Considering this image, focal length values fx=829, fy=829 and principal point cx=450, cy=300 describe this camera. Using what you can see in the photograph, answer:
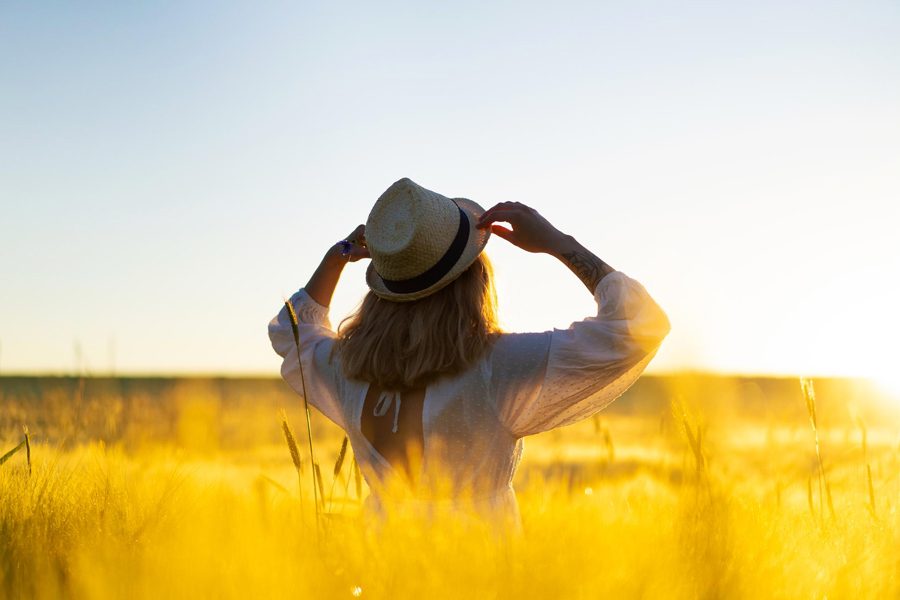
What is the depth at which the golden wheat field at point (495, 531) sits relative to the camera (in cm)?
131

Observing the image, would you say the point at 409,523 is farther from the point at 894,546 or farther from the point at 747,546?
the point at 894,546

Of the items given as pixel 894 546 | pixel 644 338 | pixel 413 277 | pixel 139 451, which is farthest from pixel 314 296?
pixel 894 546


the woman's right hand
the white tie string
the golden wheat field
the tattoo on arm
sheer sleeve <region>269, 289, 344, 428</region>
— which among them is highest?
the woman's right hand

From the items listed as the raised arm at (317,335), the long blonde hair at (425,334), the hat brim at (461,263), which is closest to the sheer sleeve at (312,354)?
the raised arm at (317,335)

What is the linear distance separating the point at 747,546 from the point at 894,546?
42 cm

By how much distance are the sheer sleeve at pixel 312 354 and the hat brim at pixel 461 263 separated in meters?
0.29

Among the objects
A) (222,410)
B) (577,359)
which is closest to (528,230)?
(577,359)

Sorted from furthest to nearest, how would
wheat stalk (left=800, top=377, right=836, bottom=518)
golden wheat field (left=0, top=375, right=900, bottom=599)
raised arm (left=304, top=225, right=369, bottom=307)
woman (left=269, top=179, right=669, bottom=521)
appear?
raised arm (left=304, top=225, right=369, bottom=307) → woman (left=269, top=179, right=669, bottom=521) → wheat stalk (left=800, top=377, right=836, bottom=518) → golden wheat field (left=0, top=375, right=900, bottom=599)

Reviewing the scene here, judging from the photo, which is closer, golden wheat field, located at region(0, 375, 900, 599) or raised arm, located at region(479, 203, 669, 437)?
golden wheat field, located at region(0, 375, 900, 599)

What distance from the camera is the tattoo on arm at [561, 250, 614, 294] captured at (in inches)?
96.7

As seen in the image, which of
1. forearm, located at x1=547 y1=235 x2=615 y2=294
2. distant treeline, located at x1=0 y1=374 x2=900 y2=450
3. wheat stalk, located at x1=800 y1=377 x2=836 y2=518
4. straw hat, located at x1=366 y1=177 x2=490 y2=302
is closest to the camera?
distant treeline, located at x1=0 y1=374 x2=900 y2=450

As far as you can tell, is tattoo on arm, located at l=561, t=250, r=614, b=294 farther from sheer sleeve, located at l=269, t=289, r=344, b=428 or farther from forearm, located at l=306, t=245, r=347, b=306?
forearm, located at l=306, t=245, r=347, b=306

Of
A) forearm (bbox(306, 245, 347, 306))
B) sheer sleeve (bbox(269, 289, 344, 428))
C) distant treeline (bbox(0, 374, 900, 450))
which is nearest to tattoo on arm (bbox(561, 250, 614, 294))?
distant treeline (bbox(0, 374, 900, 450))

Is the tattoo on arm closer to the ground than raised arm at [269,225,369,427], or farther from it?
farther from it
